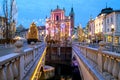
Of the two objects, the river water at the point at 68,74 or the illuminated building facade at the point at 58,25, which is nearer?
the river water at the point at 68,74

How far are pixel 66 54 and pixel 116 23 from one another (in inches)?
785

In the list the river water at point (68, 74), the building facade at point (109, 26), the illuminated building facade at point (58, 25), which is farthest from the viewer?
the illuminated building facade at point (58, 25)

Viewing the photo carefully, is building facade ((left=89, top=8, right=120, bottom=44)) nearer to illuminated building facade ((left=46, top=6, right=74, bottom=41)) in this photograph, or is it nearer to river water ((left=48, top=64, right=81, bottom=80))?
illuminated building facade ((left=46, top=6, right=74, bottom=41))

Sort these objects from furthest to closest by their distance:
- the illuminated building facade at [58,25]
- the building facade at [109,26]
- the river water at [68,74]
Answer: the illuminated building facade at [58,25] < the building facade at [109,26] < the river water at [68,74]

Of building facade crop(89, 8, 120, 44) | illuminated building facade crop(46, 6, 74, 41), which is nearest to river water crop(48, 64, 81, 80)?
building facade crop(89, 8, 120, 44)

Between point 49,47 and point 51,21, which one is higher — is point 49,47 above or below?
below

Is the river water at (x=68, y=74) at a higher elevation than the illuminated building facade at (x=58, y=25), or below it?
below

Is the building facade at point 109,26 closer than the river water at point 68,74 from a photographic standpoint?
No

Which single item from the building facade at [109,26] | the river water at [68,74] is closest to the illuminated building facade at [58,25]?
the building facade at [109,26]

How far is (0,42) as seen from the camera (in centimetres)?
5400

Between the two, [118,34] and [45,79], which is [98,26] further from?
[45,79]

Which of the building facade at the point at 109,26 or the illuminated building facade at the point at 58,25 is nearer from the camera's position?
the building facade at the point at 109,26

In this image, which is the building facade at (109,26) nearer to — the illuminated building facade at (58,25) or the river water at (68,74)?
the illuminated building facade at (58,25)

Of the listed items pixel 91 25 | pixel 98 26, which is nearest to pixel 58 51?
pixel 98 26
